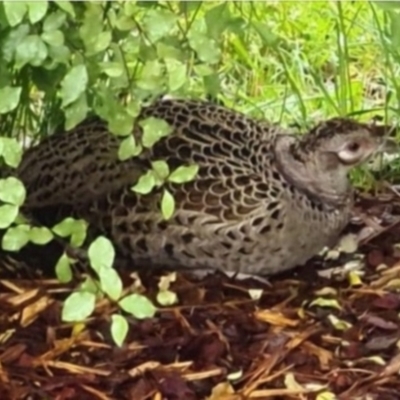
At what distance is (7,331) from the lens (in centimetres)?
353

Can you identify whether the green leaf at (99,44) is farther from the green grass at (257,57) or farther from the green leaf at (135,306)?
the green leaf at (135,306)

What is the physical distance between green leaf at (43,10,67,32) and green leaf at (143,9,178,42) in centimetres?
16

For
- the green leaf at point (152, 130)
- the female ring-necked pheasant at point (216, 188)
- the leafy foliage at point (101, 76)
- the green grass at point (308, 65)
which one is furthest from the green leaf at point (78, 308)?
the green grass at point (308, 65)

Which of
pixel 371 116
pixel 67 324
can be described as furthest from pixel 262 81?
pixel 67 324

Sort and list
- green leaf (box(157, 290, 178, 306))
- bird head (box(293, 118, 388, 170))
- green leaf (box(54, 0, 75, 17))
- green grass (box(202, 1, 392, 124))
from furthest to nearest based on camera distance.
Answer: green grass (box(202, 1, 392, 124)) < bird head (box(293, 118, 388, 170)) < green leaf (box(157, 290, 178, 306)) < green leaf (box(54, 0, 75, 17))

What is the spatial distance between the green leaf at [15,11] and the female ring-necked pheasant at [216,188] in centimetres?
73

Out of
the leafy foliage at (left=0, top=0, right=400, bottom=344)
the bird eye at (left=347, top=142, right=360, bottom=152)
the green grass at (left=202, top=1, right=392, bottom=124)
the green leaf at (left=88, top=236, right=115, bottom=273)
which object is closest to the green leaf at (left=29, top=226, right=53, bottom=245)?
the leafy foliage at (left=0, top=0, right=400, bottom=344)

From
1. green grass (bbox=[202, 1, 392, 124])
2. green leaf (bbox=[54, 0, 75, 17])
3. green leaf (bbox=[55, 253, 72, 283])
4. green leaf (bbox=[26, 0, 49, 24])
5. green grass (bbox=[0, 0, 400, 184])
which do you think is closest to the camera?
green leaf (bbox=[26, 0, 49, 24])

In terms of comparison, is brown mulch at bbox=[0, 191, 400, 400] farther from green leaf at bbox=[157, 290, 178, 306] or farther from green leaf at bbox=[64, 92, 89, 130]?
green leaf at bbox=[64, 92, 89, 130]

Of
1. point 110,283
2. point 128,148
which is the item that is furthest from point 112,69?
point 110,283

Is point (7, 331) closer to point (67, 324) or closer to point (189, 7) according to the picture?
point (67, 324)

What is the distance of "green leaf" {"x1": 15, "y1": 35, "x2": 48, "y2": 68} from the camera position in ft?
10.4

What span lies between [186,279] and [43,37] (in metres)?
0.76

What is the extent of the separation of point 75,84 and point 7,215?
0.93ft
